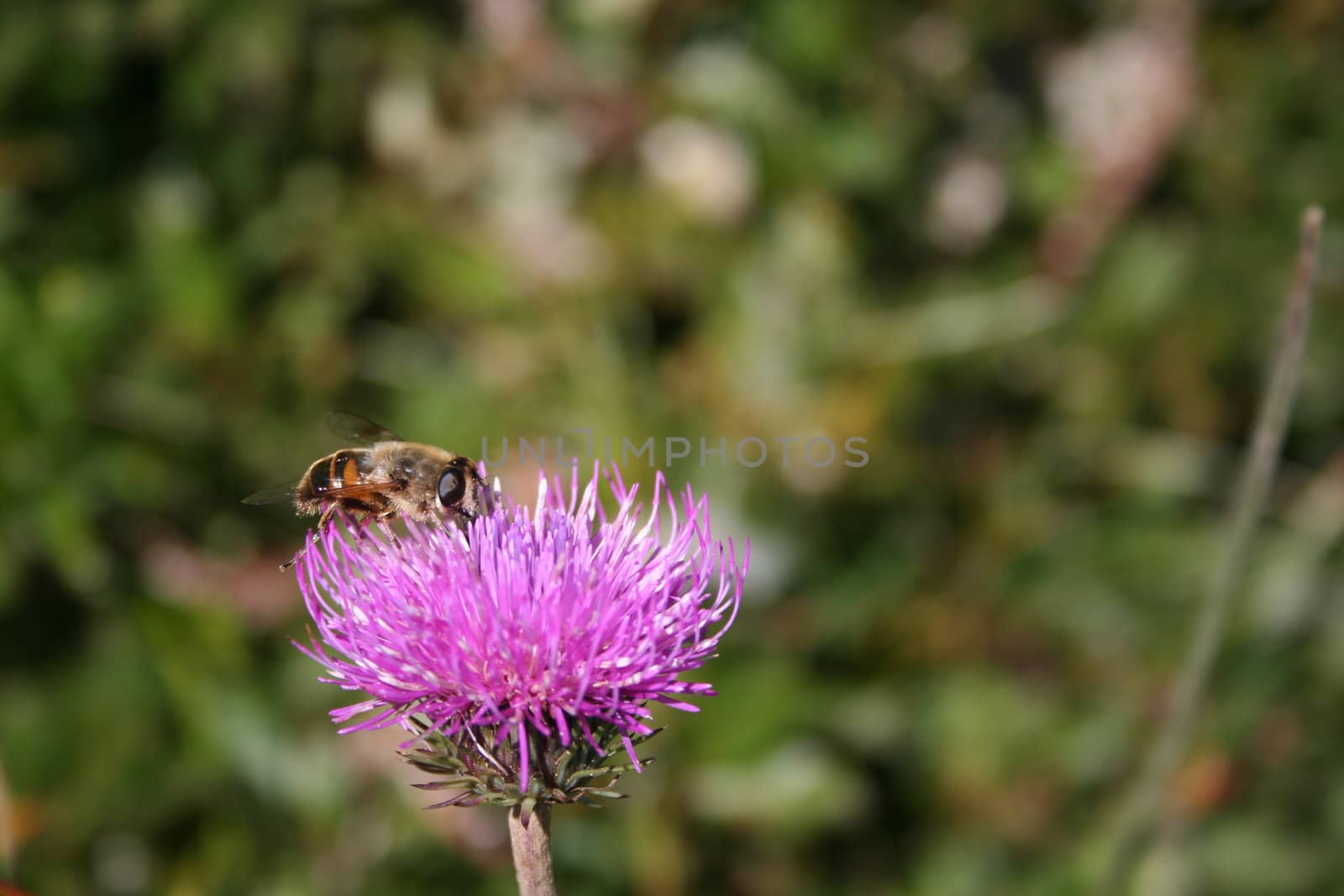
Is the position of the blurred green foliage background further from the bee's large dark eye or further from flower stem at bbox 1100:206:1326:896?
the bee's large dark eye

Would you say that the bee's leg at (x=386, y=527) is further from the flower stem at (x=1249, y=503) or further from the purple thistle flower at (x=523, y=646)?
the flower stem at (x=1249, y=503)

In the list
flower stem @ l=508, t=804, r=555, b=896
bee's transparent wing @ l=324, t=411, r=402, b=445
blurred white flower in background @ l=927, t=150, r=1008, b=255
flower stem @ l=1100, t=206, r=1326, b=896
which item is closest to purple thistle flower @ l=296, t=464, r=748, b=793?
flower stem @ l=508, t=804, r=555, b=896

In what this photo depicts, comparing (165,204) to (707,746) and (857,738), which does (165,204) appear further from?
(857,738)

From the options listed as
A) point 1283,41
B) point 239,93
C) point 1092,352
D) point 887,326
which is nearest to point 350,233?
point 239,93

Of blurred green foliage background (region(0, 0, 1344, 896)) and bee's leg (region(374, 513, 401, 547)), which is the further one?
blurred green foliage background (region(0, 0, 1344, 896))

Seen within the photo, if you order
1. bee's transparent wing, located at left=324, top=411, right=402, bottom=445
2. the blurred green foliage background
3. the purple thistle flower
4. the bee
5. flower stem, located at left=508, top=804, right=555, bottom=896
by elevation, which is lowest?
flower stem, located at left=508, top=804, right=555, bottom=896

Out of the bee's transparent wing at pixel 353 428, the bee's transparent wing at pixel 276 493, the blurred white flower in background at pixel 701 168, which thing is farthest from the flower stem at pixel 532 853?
the blurred white flower in background at pixel 701 168
